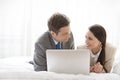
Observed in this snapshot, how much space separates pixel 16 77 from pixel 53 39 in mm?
572

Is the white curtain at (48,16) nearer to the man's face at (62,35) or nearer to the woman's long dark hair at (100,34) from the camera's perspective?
the woman's long dark hair at (100,34)

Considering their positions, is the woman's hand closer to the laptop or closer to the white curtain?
the laptop

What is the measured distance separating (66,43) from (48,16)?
1241 mm

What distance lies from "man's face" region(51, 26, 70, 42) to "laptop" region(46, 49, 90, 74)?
30 centimetres

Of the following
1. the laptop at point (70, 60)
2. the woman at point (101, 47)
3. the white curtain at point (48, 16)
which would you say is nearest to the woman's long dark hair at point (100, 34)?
the woman at point (101, 47)

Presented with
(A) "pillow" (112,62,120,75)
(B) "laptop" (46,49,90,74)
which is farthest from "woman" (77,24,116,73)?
(B) "laptop" (46,49,90,74)

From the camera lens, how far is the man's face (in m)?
2.05

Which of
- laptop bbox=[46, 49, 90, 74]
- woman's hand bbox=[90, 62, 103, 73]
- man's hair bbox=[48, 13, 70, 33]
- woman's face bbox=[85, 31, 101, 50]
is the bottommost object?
woman's hand bbox=[90, 62, 103, 73]

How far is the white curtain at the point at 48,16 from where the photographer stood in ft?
11.2

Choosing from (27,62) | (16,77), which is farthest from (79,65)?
(27,62)

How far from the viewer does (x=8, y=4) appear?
3402mm

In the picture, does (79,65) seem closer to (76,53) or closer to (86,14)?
(76,53)

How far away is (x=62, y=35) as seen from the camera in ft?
6.79

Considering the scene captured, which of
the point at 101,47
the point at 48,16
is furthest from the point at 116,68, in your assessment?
the point at 48,16
